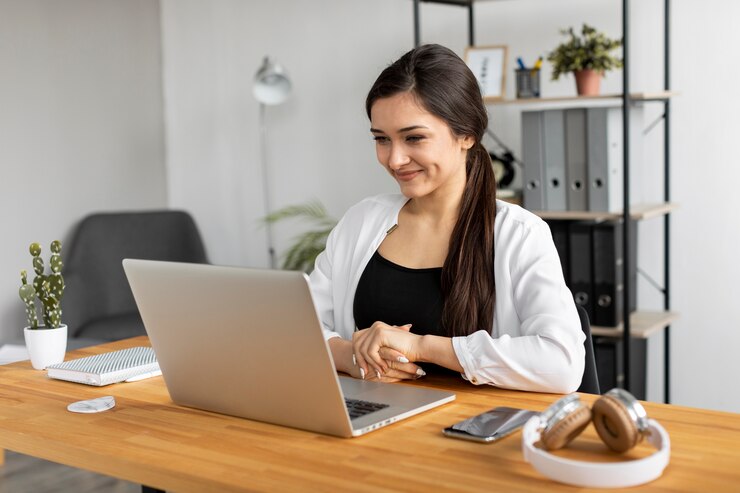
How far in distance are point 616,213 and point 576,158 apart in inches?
9.5

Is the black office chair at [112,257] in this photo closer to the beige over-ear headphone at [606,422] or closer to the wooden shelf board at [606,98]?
the wooden shelf board at [606,98]

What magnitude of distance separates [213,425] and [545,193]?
214 cm

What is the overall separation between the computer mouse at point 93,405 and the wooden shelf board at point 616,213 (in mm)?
2025

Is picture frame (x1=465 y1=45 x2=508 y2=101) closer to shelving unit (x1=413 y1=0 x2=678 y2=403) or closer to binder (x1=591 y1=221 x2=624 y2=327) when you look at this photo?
shelving unit (x1=413 y1=0 x2=678 y2=403)

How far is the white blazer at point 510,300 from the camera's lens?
1.66 meters

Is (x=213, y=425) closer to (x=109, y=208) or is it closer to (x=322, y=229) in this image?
(x=322, y=229)

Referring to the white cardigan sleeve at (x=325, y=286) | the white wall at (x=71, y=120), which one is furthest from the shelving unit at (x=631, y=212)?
the white wall at (x=71, y=120)

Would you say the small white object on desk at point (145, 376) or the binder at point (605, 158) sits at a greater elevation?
the binder at point (605, 158)

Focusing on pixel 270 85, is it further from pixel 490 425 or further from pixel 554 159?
pixel 490 425

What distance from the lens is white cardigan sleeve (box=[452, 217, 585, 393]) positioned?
1655mm

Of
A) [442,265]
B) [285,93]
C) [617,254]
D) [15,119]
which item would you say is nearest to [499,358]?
[442,265]

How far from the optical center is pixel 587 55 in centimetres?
331

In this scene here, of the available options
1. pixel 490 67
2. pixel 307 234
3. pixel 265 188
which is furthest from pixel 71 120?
pixel 490 67

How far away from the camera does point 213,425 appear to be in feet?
4.86
